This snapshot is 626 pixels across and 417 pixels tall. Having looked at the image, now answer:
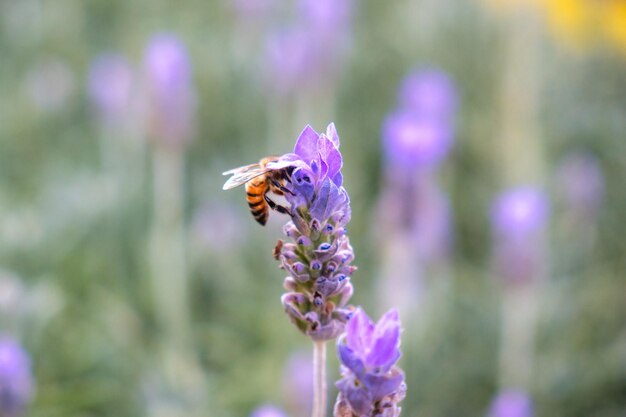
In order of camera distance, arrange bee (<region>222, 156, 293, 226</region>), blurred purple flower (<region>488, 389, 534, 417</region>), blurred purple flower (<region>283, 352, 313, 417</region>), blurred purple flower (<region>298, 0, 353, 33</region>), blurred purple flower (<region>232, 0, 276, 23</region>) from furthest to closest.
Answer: blurred purple flower (<region>232, 0, 276, 23</region>) < blurred purple flower (<region>298, 0, 353, 33</region>) < blurred purple flower (<region>283, 352, 313, 417</region>) < blurred purple flower (<region>488, 389, 534, 417</region>) < bee (<region>222, 156, 293, 226</region>)

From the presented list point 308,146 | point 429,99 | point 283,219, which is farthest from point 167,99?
point 308,146

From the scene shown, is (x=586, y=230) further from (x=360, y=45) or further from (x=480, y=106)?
(x=360, y=45)

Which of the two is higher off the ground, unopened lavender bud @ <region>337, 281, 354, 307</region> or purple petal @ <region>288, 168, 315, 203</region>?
purple petal @ <region>288, 168, 315, 203</region>

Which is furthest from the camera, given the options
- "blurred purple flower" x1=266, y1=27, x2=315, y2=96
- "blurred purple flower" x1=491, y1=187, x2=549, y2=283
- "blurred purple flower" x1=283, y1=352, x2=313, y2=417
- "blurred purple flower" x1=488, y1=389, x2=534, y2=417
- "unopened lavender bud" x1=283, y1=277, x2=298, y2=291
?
"blurred purple flower" x1=266, y1=27, x2=315, y2=96

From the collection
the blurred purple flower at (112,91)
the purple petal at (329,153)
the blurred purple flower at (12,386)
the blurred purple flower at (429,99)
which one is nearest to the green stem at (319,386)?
the purple petal at (329,153)

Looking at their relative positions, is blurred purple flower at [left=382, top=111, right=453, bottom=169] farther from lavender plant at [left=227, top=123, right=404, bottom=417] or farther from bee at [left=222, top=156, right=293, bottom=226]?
lavender plant at [left=227, top=123, right=404, bottom=417]

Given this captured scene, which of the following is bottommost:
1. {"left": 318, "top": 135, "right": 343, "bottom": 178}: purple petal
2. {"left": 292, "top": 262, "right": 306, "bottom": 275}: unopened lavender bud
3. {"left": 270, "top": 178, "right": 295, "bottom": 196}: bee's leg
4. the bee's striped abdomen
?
{"left": 292, "top": 262, "right": 306, "bottom": 275}: unopened lavender bud

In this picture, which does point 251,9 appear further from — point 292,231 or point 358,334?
point 358,334

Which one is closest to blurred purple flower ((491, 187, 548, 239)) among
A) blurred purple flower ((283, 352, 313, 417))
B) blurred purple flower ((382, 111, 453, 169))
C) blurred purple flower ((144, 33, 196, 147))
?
blurred purple flower ((382, 111, 453, 169))
